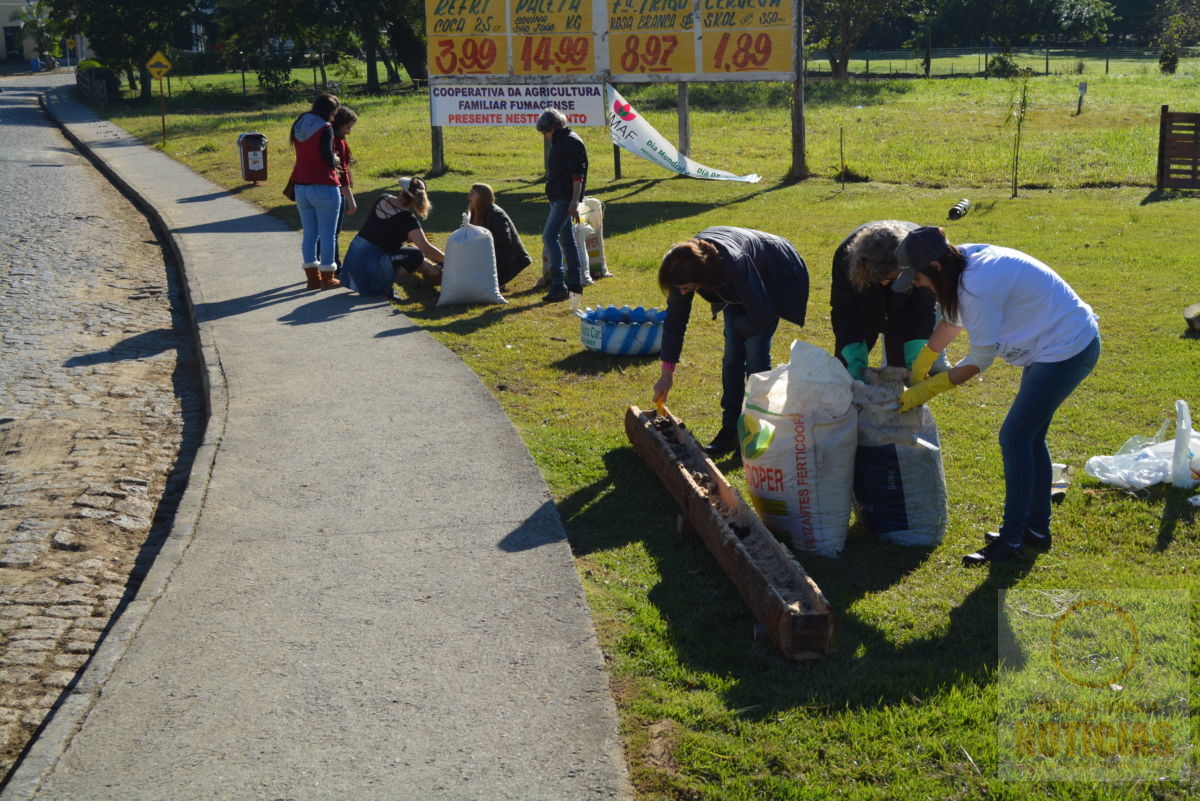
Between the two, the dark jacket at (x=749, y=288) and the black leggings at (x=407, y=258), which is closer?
the dark jacket at (x=749, y=288)

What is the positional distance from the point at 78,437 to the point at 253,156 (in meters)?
14.1

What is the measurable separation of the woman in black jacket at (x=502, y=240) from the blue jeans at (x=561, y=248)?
0.49 meters

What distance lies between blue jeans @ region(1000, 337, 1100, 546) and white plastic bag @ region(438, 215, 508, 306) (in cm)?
682

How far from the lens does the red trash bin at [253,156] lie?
20938 millimetres

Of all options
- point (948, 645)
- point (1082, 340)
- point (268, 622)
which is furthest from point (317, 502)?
point (1082, 340)

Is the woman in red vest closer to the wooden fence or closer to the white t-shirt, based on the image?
the white t-shirt

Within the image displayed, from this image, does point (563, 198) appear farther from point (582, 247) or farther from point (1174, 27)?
point (1174, 27)

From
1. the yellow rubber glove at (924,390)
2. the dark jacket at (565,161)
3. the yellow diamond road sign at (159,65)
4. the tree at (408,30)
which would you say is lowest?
the yellow rubber glove at (924,390)

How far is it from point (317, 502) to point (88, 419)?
304 centimetres

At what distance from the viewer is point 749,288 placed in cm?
617

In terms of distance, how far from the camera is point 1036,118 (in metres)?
32.2

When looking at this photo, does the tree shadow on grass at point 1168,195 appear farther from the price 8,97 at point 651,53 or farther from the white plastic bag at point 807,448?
the white plastic bag at point 807,448

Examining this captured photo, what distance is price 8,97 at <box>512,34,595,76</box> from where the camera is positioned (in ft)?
68.4

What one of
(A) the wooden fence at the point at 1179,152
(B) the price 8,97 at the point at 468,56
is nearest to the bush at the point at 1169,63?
(A) the wooden fence at the point at 1179,152
